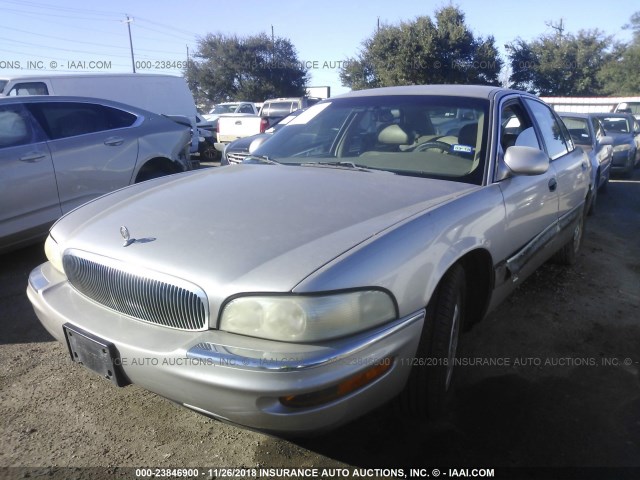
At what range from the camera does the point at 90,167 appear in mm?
4785

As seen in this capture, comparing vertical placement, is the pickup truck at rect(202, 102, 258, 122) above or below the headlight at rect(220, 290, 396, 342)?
above

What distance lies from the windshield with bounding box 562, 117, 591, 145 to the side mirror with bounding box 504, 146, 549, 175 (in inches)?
232

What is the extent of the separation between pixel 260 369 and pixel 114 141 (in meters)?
4.09

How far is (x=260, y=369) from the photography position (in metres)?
1.64

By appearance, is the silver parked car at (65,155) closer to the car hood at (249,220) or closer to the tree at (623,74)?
the car hood at (249,220)

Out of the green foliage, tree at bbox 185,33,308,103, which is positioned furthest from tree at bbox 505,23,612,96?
tree at bbox 185,33,308,103

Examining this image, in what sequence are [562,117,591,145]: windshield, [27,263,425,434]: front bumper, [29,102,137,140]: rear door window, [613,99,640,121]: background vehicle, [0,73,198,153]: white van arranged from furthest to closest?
[613,99,640,121]: background vehicle < [0,73,198,153]: white van < [562,117,591,145]: windshield < [29,102,137,140]: rear door window < [27,263,425,434]: front bumper

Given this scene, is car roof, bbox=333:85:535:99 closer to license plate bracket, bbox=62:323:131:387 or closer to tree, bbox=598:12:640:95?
license plate bracket, bbox=62:323:131:387

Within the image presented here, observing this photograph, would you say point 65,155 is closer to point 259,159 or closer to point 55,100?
point 55,100

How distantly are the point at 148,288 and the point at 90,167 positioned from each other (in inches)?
132

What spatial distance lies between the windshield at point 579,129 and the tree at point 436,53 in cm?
1950

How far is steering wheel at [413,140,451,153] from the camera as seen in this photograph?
2.94 metres

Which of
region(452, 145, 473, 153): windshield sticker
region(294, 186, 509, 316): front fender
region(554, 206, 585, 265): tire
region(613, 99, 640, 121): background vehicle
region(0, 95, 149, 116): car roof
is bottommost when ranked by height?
region(554, 206, 585, 265): tire

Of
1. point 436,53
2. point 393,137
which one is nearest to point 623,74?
point 436,53
